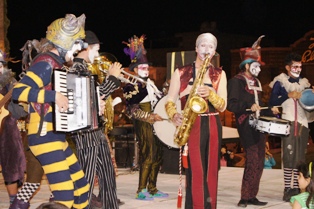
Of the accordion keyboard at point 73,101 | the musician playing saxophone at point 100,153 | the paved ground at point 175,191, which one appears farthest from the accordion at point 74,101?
the paved ground at point 175,191

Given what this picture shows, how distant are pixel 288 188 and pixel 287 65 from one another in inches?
68.4

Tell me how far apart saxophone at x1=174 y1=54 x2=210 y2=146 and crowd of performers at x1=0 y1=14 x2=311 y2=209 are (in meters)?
0.01

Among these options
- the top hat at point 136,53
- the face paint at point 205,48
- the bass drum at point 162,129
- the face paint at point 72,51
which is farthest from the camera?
the top hat at point 136,53

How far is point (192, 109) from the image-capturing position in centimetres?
539

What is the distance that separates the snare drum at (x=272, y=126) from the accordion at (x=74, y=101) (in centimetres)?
325

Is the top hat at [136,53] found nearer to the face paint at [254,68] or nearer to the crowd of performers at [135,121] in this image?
the crowd of performers at [135,121]

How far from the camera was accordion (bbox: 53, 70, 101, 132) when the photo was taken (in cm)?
438

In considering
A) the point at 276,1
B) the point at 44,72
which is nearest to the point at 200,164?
the point at 44,72

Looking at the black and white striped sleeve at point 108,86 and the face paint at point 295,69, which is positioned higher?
the face paint at point 295,69

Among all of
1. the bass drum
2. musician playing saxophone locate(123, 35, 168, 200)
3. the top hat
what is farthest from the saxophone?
the top hat

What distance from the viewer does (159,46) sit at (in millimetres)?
43344

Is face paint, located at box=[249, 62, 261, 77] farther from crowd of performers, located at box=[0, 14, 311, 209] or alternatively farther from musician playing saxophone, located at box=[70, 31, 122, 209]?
musician playing saxophone, located at box=[70, 31, 122, 209]

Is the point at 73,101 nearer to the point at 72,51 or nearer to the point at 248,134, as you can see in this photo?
the point at 72,51

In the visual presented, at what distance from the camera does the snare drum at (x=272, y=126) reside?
729cm
